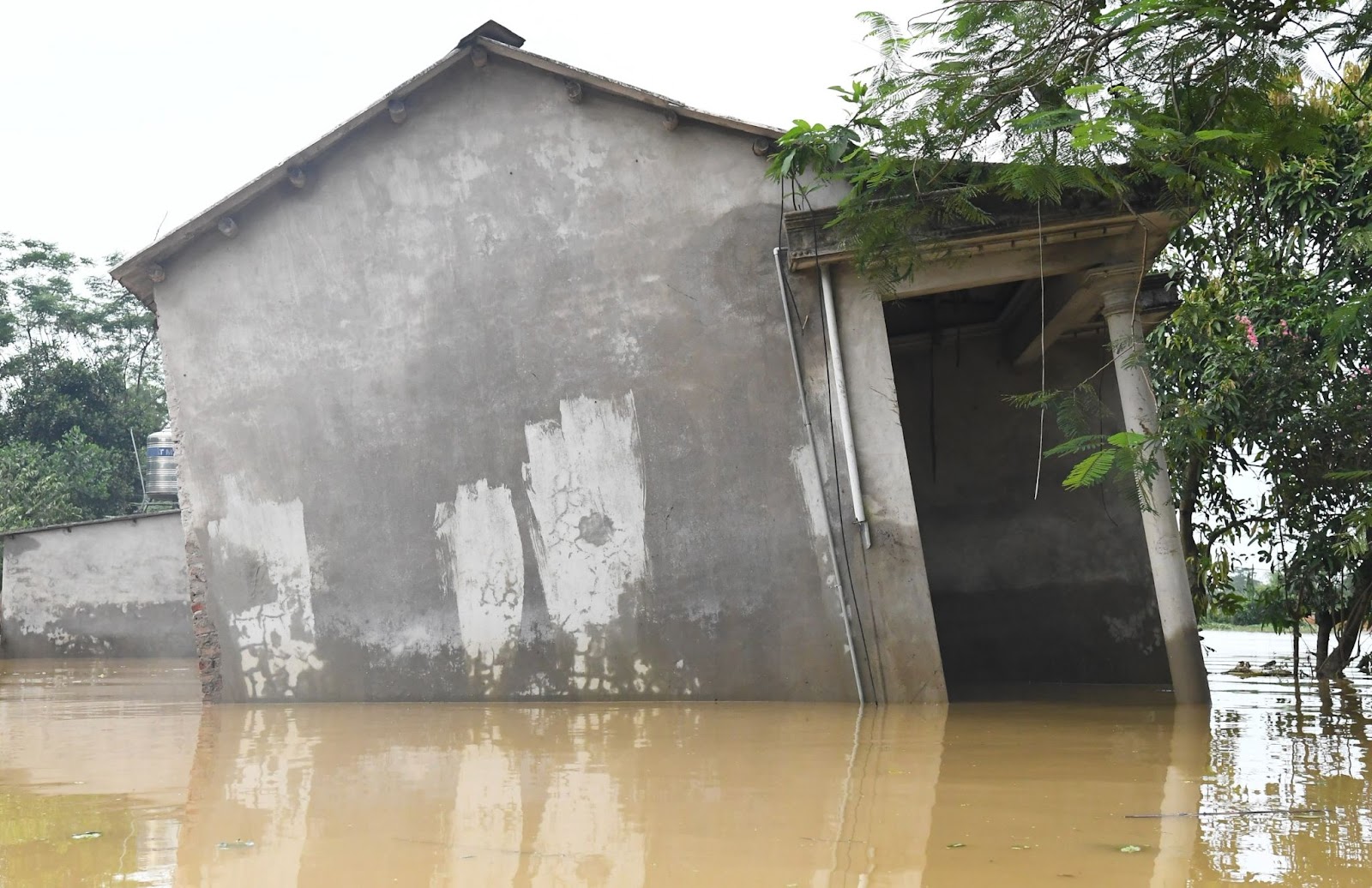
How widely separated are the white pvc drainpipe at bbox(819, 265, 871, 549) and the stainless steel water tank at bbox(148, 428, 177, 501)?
56.8ft

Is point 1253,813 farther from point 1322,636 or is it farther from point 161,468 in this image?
point 161,468

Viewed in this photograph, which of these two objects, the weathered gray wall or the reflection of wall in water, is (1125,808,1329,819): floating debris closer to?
the reflection of wall in water

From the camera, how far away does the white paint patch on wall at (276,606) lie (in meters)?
9.88

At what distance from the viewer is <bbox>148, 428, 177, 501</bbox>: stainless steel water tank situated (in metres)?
22.2

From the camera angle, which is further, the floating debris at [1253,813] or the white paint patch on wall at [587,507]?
the white paint patch on wall at [587,507]

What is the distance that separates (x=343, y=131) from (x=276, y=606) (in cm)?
420

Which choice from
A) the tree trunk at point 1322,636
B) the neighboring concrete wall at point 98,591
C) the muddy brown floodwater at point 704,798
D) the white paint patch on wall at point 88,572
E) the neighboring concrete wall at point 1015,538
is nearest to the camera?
the muddy brown floodwater at point 704,798

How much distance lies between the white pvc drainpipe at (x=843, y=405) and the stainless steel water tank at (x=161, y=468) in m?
17.3

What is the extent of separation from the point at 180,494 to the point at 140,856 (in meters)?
6.97

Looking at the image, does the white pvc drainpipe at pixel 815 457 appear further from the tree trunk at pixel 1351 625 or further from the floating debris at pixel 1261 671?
the floating debris at pixel 1261 671

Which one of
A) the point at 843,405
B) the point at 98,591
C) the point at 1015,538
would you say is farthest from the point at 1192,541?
the point at 98,591

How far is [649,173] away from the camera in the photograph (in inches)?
374

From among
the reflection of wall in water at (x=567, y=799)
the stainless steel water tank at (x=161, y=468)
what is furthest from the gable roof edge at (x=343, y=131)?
the stainless steel water tank at (x=161, y=468)

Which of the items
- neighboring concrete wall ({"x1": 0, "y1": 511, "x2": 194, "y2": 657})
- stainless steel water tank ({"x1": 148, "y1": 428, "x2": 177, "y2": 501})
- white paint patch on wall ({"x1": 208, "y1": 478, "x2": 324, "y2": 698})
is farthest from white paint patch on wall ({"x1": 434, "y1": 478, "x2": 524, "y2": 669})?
stainless steel water tank ({"x1": 148, "y1": 428, "x2": 177, "y2": 501})
